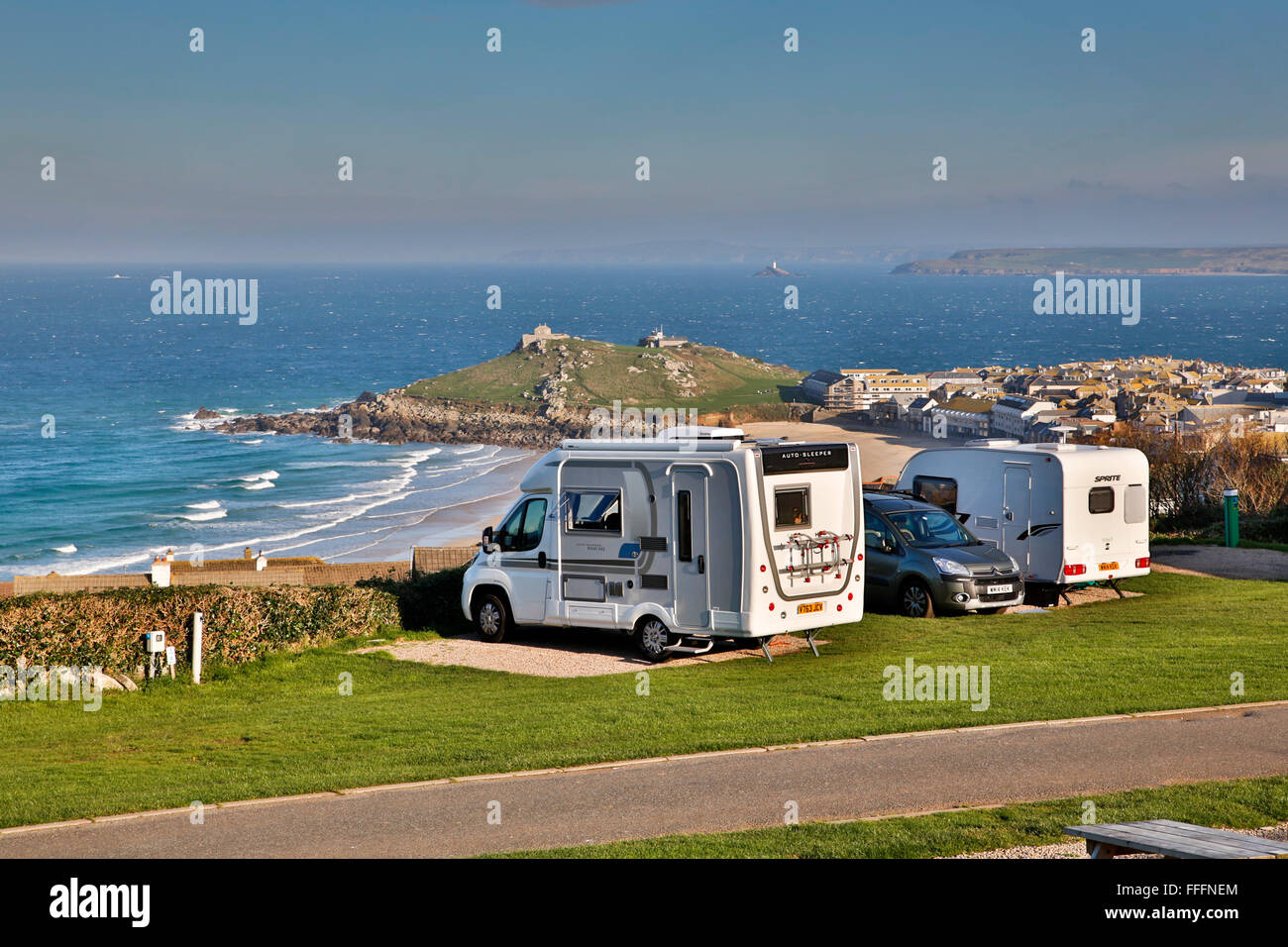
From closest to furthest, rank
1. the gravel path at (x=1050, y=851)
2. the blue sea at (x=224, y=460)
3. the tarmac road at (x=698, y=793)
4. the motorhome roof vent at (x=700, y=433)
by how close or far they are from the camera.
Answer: the gravel path at (x=1050, y=851), the tarmac road at (x=698, y=793), the motorhome roof vent at (x=700, y=433), the blue sea at (x=224, y=460)

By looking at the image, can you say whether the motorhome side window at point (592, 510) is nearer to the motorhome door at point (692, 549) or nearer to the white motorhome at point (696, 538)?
the white motorhome at point (696, 538)

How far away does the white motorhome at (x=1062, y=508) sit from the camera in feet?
63.1

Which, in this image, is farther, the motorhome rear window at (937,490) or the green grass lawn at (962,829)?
the motorhome rear window at (937,490)

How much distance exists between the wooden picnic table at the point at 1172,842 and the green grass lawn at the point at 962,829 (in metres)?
1.43

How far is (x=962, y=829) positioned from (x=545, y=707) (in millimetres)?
6031

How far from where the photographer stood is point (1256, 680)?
13.3m

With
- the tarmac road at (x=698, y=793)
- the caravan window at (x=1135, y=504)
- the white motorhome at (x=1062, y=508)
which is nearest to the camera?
the tarmac road at (x=698, y=793)

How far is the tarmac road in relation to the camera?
9031 millimetres

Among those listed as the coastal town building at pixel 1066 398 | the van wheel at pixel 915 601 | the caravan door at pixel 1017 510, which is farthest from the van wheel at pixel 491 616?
the coastal town building at pixel 1066 398

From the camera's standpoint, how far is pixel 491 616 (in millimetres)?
17750

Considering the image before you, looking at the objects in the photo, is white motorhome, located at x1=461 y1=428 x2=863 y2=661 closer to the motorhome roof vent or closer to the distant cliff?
the motorhome roof vent

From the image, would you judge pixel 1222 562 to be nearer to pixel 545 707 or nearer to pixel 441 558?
pixel 545 707

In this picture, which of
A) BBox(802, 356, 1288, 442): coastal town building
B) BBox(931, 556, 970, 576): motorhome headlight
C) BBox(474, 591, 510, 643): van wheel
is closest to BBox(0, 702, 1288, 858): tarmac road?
BBox(931, 556, 970, 576): motorhome headlight
